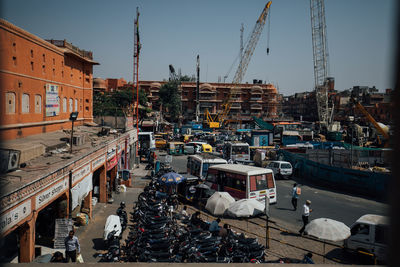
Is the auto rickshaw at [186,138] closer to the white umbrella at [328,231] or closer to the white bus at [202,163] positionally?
the white bus at [202,163]

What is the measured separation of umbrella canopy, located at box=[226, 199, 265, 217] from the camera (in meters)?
11.0

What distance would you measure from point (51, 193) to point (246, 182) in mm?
7989

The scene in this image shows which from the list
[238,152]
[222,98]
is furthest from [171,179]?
[222,98]

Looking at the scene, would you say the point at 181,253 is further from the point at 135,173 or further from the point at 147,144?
the point at 147,144

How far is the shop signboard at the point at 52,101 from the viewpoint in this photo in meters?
16.6

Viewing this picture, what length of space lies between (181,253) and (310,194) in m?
10.9

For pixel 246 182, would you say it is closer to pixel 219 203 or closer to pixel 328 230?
pixel 219 203

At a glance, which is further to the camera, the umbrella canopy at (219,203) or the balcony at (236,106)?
the balcony at (236,106)

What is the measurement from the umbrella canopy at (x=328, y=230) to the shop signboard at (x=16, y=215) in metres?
7.42

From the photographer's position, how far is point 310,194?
57.5 feet

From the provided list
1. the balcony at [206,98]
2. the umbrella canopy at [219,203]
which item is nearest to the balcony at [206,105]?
the balcony at [206,98]

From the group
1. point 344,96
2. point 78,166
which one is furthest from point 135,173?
point 344,96

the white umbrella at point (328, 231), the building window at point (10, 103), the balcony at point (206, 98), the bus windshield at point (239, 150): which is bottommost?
the white umbrella at point (328, 231)

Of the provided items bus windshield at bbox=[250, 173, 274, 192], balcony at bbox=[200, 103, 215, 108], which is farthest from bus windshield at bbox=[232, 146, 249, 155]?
balcony at bbox=[200, 103, 215, 108]
